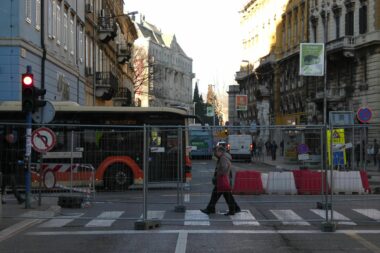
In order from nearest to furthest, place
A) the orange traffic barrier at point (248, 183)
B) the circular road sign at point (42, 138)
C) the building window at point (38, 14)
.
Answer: the circular road sign at point (42, 138), the orange traffic barrier at point (248, 183), the building window at point (38, 14)

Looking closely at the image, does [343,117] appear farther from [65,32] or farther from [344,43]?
[344,43]

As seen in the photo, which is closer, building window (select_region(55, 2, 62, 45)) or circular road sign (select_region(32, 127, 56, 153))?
circular road sign (select_region(32, 127, 56, 153))

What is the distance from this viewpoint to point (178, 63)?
180 metres

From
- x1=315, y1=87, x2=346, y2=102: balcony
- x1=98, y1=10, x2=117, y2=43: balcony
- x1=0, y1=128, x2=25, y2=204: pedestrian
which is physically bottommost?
x1=0, y1=128, x2=25, y2=204: pedestrian

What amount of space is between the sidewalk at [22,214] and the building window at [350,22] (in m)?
41.8

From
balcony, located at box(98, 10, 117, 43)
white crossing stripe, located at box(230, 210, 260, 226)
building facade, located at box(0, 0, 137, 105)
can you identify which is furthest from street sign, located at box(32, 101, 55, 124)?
balcony, located at box(98, 10, 117, 43)

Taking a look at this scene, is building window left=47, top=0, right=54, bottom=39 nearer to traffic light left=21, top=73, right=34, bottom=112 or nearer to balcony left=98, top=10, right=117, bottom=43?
traffic light left=21, top=73, right=34, bottom=112

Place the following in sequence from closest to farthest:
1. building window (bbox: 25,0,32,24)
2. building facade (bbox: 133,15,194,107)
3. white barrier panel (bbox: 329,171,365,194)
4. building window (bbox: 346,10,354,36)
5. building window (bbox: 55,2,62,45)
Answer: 1. white barrier panel (bbox: 329,171,365,194)
2. building window (bbox: 25,0,32,24)
3. building window (bbox: 55,2,62,45)
4. building window (bbox: 346,10,354,36)
5. building facade (bbox: 133,15,194,107)

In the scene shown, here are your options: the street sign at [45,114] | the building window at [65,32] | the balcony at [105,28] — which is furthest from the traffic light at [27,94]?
the balcony at [105,28]

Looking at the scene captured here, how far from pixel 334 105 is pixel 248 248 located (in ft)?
150

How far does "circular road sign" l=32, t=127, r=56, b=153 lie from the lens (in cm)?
1452

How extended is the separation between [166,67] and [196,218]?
152 metres

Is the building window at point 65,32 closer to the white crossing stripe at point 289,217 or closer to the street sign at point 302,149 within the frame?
the street sign at point 302,149

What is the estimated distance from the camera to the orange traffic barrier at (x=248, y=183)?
17.4 m
